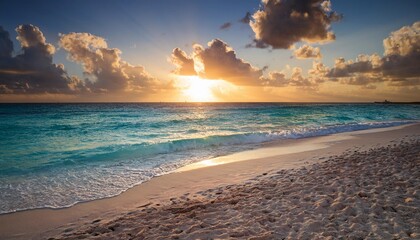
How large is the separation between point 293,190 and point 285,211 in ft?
4.59

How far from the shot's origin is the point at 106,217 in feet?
19.1

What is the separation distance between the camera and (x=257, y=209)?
5.53 meters

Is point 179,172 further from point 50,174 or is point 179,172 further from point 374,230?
point 374,230

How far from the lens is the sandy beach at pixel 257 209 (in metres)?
4.57

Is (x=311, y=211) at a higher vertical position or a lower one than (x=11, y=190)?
higher

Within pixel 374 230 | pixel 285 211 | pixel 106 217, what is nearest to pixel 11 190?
pixel 106 217

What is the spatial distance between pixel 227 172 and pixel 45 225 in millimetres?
5816

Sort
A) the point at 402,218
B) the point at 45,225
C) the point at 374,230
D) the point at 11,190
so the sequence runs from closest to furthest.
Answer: the point at 374,230 → the point at 402,218 → the point at 45,225 → the point at 11,190

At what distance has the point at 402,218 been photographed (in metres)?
4.65

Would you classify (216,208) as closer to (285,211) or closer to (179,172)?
(285,211)

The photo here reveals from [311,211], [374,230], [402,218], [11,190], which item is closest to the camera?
[374,230]

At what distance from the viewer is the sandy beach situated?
4.57 m

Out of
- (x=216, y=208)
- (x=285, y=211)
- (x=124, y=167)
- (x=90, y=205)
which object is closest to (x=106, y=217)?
(x=90, y=205)

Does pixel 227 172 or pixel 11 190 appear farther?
pixel 227 172
